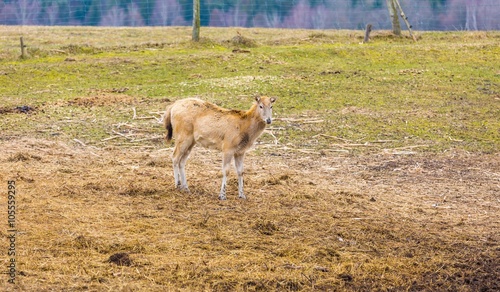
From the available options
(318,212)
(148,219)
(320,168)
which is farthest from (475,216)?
(148,219)

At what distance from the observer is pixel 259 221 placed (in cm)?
1005

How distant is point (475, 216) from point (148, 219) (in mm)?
4717

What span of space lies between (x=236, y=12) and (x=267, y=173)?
2427 centimetres

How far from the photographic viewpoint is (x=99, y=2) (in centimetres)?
3594

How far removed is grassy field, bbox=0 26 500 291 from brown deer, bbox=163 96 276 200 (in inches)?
19.0

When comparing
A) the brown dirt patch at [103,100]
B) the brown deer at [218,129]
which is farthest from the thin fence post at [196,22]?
the brown deer at [218,129]

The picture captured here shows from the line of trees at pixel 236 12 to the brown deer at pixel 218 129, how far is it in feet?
80.2

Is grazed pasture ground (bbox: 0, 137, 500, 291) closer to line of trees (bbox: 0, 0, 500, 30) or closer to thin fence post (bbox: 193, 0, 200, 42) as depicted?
thin fence post (bbox: 193, 0, 200, 42)

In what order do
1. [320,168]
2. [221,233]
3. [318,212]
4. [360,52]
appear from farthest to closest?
[360,52] < [320,168] < [318,212] < [221,233]

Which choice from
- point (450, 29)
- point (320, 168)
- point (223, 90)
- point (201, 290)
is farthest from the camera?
point (450, 29)

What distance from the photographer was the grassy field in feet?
28.1

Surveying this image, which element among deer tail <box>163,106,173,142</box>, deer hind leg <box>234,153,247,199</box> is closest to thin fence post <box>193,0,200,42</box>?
deer tail <box>163,106,173,142</box>

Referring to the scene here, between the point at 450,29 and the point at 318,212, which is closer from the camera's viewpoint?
the point at 318,212

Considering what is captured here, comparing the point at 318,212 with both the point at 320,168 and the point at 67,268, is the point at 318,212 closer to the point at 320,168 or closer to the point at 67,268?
the point at 320,168
